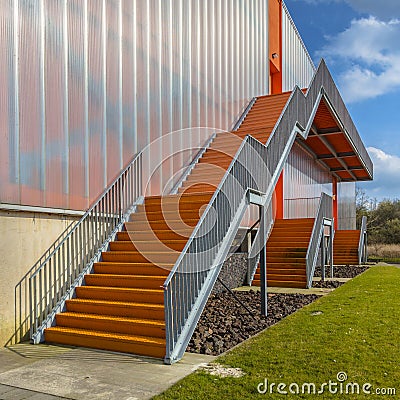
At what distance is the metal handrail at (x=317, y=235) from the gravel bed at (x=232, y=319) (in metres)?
1.92

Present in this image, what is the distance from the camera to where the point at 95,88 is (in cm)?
811

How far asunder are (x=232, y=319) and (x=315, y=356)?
260 cm

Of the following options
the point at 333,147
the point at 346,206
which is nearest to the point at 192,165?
the point at 333,147

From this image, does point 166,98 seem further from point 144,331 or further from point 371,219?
point 371,219

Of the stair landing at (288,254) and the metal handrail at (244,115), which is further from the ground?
the metal handrail at (244,115)

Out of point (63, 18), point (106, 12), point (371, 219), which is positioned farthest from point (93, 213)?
point (371, 219)

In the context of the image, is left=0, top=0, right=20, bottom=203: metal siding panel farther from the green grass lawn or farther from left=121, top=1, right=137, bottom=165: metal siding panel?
the green grass lawn

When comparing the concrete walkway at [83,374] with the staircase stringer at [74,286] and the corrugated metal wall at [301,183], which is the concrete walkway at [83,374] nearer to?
the staircase stringer at [74,286]

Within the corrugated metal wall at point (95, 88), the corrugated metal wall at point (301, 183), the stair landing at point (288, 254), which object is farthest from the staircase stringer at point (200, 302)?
the corrugated metal wall at point (301, 183)

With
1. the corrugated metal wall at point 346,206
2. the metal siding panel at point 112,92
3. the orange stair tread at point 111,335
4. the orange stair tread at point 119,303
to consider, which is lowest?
the orange stair tread at point 111,335

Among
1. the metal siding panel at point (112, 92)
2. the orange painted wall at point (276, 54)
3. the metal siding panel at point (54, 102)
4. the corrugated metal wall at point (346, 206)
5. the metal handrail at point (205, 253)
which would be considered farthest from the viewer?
the corrugated metal wall at point (346, 206)

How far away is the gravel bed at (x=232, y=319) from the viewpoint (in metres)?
6.01

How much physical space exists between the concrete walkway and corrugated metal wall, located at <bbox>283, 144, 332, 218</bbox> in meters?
14.7

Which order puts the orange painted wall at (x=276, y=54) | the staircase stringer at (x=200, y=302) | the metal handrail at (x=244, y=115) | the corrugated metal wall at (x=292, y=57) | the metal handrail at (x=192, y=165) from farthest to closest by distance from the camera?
the corrugated metal wall at (x=292, y=57), the orange painted wall at (x=276, y=54), the metal handrail at (x=244, y=115), the metal handrail at (x=192, y=165), the staircase stringer at (x=200, y=302)
